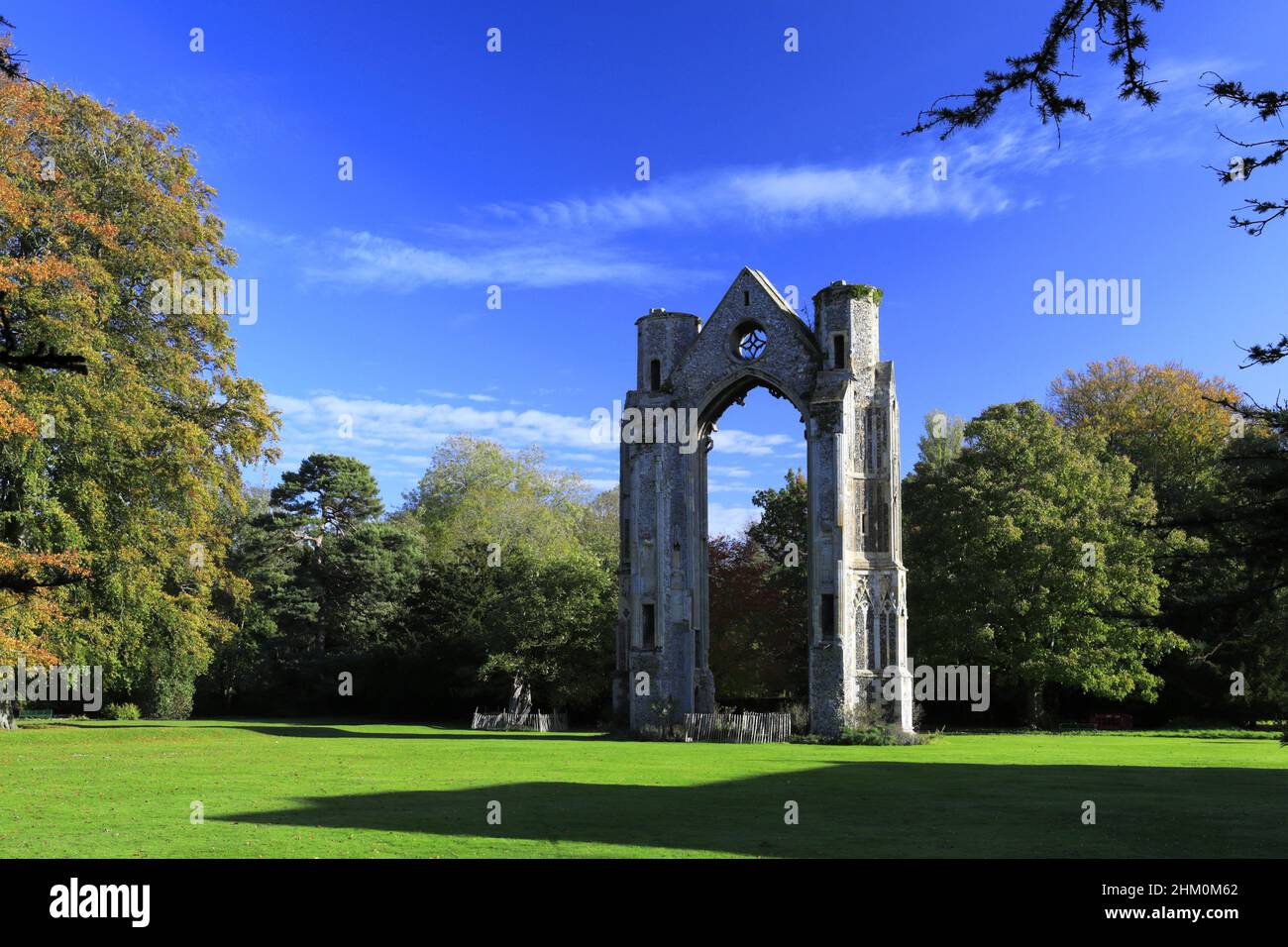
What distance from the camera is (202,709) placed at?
59375 millimetres

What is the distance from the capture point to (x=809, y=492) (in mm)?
38375

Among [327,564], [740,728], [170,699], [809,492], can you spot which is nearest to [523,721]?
[740,728]

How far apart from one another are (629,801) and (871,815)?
3.62 meters

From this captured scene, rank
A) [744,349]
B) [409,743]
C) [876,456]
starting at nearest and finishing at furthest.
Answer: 1. [409,743]
2. [876,456]
3. [744,349]

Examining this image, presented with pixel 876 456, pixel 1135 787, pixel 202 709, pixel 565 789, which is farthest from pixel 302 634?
pixel 1135 787

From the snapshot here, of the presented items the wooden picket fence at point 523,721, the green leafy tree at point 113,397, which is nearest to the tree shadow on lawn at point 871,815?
the green leafy tree at point 113,397

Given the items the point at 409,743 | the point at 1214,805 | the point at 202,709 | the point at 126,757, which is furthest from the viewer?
the point at 202,709

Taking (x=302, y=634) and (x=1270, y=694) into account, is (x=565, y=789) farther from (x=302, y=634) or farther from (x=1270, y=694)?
(x=302, y=634)

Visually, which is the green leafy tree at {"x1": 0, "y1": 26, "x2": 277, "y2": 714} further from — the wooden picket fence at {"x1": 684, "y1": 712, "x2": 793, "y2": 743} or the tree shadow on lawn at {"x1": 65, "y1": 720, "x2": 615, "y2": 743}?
the wooden picket fence at {"x1": 684, "y1": 712, "x2": 793, "y2": 743}

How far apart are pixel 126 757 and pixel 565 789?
1222cm

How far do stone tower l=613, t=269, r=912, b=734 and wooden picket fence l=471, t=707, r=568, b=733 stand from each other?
18.5ft

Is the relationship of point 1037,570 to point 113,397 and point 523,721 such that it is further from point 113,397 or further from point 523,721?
point 113,397

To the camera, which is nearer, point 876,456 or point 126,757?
point 126,757

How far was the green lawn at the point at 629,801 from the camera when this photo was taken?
476 inches
